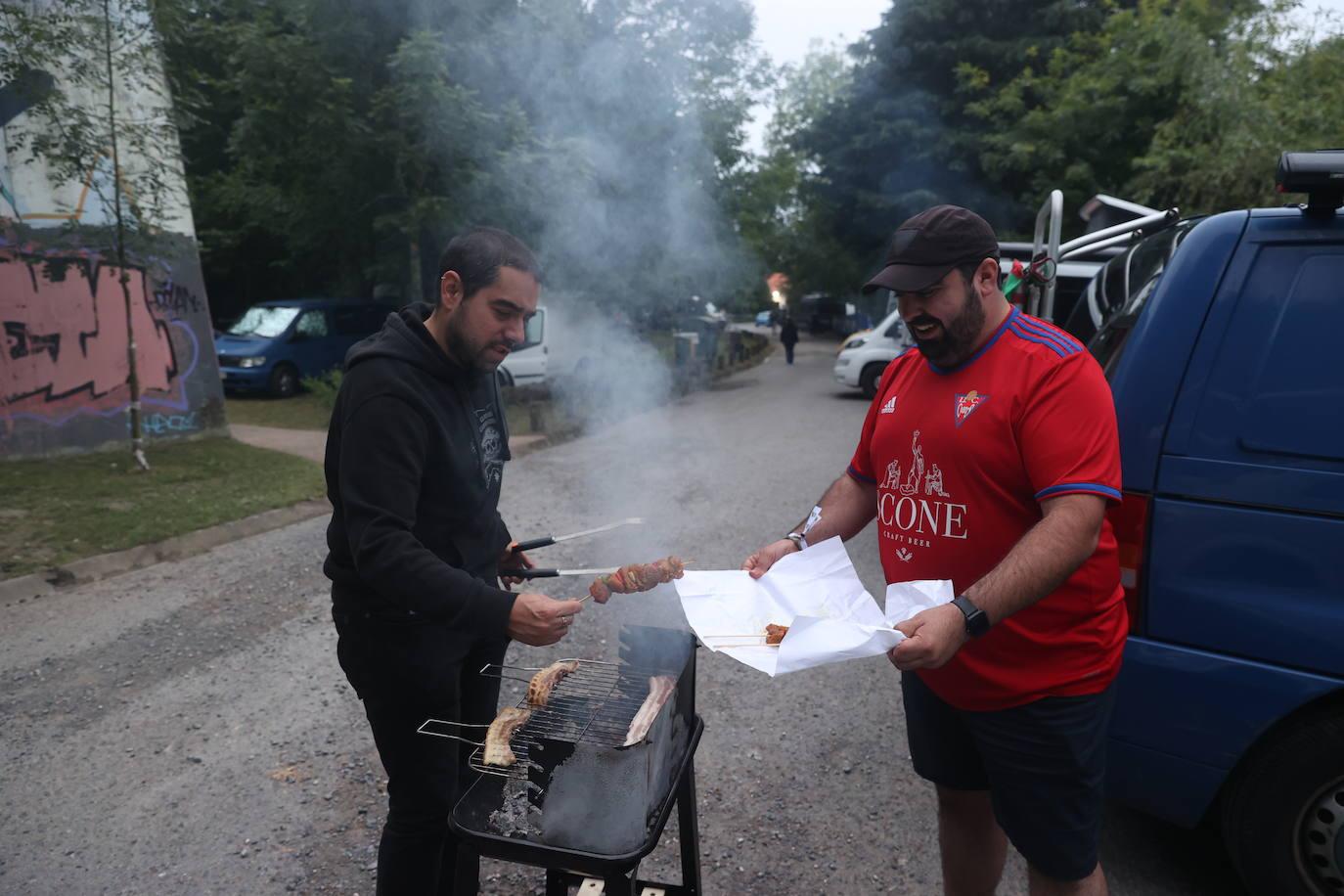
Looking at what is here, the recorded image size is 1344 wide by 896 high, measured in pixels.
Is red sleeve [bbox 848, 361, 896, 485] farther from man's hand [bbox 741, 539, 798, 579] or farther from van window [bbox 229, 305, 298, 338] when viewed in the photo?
van window [bbox 229, 305, 298, 338]

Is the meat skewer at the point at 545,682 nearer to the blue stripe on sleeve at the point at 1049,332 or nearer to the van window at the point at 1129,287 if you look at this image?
the blue stripe on sleeve at the point at 1049,332

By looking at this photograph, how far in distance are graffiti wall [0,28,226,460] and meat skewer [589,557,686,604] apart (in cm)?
877

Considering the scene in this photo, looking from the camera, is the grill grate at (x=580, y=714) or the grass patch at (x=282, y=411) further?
the grass patch at (x=282, y=411)

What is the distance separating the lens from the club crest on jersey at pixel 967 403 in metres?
2.06

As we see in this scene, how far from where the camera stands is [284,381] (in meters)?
16.6

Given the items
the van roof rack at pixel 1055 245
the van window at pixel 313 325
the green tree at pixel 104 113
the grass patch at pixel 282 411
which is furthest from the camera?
the van window at pixel 313 325

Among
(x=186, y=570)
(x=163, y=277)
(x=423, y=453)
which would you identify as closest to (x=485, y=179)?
(x=163, y=277)

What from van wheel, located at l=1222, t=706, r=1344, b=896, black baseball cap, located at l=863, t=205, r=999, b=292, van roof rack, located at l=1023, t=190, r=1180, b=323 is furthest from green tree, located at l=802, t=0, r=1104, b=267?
black baseball cap, located at l=863, t=205, r=999, b=292

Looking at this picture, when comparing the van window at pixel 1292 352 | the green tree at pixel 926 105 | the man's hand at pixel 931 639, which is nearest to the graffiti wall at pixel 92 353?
the man's hand at pixel 931 639

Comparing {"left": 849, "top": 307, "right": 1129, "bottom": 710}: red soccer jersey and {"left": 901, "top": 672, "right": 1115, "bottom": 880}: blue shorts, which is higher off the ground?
{"left": 849, "top": 307, "right": 1129, "bottom": 710}: red soccer jersey

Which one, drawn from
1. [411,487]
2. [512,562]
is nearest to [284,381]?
[512,562]

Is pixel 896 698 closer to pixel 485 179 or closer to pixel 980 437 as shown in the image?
pixel 980 437

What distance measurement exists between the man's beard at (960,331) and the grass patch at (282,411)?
12120 millimetres

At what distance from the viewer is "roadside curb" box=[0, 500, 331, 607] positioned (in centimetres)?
593
